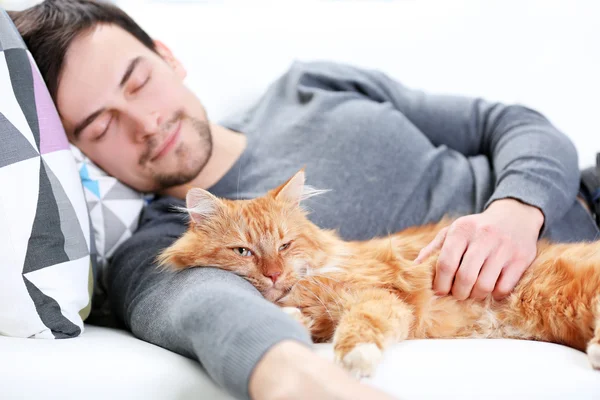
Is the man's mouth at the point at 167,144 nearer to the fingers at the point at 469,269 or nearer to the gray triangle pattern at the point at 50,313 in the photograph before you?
the gray triangle pattern at the point at 50,313

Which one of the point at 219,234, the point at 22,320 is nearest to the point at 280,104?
the point at 219,234

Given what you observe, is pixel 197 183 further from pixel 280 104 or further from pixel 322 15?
pixel 322 15

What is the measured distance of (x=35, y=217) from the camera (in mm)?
1413

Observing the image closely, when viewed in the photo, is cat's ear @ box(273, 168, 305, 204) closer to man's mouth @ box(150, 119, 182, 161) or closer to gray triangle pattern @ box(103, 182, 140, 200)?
man's mouth @ box(150, 119, 182, 161)

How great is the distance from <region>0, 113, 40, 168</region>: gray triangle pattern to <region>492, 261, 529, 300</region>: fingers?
1269mm

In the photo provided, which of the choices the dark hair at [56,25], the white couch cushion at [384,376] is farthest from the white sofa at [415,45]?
the white couch cushion at [384,376]

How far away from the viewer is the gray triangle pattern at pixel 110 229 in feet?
6.28

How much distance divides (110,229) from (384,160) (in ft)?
3.21

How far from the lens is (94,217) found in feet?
6.23

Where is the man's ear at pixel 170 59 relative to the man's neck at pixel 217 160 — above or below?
above

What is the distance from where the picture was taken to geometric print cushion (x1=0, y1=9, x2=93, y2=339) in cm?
137

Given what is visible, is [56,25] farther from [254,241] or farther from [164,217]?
[254,241]

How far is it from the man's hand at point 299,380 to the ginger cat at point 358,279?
32 cm

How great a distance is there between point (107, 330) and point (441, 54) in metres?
1.87
